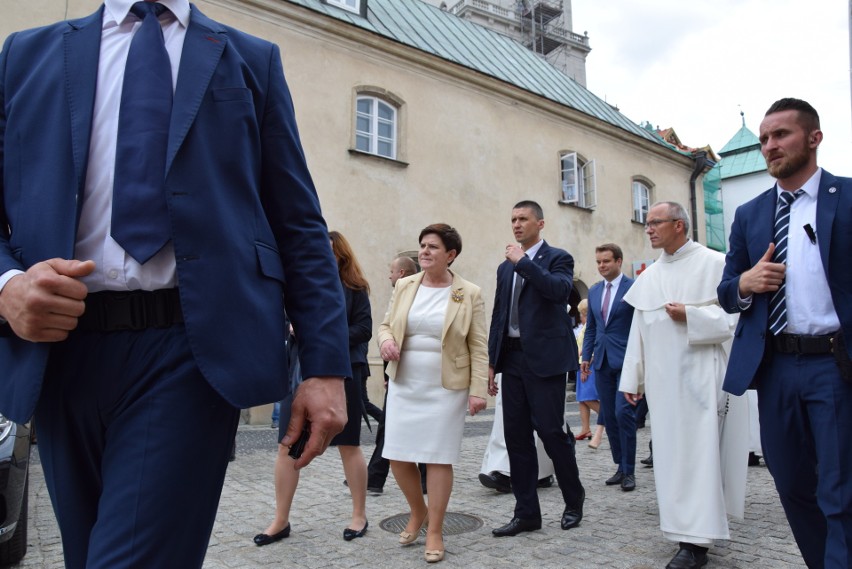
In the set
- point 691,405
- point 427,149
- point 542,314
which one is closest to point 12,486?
point 542,314

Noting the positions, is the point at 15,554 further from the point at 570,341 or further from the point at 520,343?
the point at 570,341

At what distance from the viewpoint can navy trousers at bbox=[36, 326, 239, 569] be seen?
145 centimetres

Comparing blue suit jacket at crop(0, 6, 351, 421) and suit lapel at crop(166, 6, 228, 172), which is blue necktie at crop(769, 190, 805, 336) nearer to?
blue suit jacket at crop(0, 6, 351, 421)

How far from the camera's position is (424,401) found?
4535mm

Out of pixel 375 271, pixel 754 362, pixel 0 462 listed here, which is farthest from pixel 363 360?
pixel 375 271

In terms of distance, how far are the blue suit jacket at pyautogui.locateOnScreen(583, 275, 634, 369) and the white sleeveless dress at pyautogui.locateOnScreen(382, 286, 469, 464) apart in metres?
2.60

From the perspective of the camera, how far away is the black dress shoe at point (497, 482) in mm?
6121

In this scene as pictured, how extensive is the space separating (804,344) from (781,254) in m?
0.46

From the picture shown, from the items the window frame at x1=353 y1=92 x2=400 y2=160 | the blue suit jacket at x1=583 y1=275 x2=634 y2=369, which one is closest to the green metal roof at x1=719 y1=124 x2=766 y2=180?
the window frame at x1=353 y1=92 x2=400 y2=160

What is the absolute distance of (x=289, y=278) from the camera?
5.84 feet

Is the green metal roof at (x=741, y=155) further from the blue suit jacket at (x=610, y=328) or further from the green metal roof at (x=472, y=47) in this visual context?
the blue suit jacket at (x=610, y=328)

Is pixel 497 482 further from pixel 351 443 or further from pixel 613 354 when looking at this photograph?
pixel 351 443

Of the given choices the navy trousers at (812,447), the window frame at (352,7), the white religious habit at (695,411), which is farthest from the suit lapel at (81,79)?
the window frame at (352,7)

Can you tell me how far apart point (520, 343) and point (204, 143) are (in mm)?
3638
